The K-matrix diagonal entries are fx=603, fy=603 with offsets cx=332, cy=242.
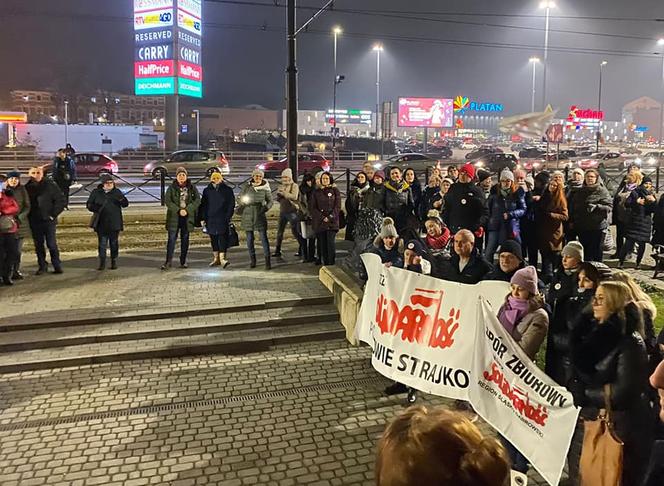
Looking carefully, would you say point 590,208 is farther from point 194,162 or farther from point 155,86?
point 155,86

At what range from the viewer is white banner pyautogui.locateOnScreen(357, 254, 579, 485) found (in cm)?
411

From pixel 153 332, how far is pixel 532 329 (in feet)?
17.2

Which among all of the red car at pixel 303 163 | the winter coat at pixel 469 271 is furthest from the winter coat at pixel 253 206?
the red car at pixel 303 163

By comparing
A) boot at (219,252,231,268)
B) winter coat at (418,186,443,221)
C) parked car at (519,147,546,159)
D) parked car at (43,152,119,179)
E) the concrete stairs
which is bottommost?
the concrete stairs

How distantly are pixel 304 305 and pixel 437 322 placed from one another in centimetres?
388

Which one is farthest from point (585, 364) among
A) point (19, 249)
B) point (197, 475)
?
point (19, 249)

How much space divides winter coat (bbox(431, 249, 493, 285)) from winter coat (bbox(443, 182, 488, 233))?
3544mm

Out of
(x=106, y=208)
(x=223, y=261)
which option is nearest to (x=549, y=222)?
(x=223, y=261)

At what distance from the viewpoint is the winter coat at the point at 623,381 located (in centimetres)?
383

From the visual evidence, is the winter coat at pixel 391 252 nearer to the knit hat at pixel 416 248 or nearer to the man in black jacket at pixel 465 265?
the knit hat at pixel 416 248

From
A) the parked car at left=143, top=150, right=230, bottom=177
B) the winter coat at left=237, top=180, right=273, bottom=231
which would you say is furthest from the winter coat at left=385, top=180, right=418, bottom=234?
the parked car at left=143, top=150, right=230, bottom=177

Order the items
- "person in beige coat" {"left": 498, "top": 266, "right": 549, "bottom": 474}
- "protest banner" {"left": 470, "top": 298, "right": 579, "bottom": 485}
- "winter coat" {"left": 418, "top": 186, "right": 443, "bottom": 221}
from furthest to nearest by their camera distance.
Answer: "winter coat" {"left": 418, "top": 186, "right": 443, "bottom": 221}
"person in beige coat" {"left": 498, "top": 266, "right": 549, "bottom": 474}
"protest banner" {"left": 470, "top": 298, "right": 579, "bottom": 485}

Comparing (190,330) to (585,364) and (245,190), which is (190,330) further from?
(585,364)

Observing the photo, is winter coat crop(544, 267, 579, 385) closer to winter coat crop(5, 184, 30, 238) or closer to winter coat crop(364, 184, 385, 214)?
winter coat crop(364, 184, 385, 214)
